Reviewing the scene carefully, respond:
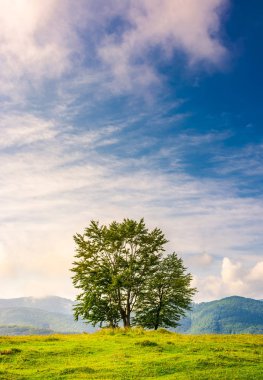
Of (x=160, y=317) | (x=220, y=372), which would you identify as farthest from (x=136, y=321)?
(x=220, y=372)

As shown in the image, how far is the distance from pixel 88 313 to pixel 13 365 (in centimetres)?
2922

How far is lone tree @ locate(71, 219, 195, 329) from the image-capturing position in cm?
5331

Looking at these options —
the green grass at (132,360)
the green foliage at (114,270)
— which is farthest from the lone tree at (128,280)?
the green grass at (132,360)

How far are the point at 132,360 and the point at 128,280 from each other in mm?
29723

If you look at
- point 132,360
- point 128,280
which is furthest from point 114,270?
point 132,360

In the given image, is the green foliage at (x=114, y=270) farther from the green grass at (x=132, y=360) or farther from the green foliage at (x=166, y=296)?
the green grass at (x=132, y=360)

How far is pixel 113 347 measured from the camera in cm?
3047

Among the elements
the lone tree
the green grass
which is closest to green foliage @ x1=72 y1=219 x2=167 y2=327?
the lone tree

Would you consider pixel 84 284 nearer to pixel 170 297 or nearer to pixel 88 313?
pixel 88 313

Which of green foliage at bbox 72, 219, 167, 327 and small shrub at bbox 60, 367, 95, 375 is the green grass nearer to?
small shrub at bbox 60, 367, 95, 375

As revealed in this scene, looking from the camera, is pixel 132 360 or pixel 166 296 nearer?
pixel 132 360

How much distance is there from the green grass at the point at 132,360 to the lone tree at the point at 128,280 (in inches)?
763

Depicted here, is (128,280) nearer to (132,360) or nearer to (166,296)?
(166,296)

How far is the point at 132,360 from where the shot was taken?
950 inches
